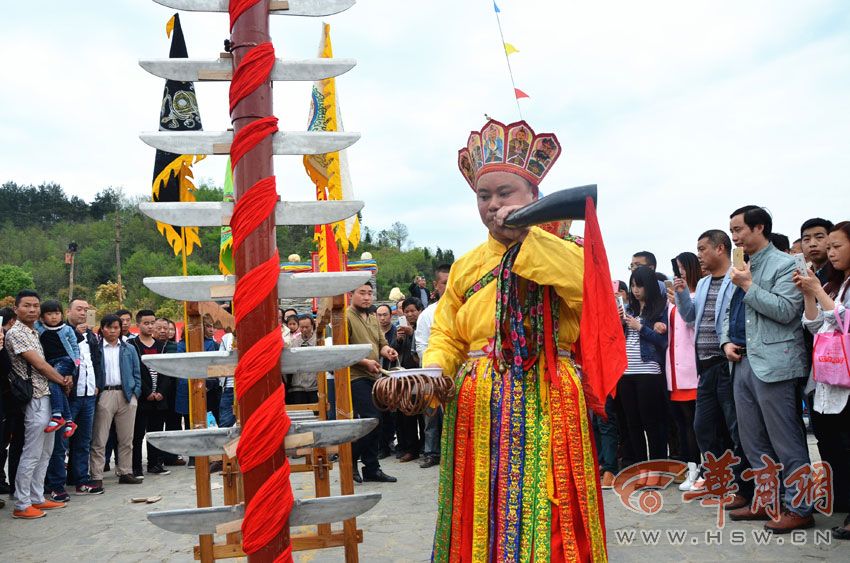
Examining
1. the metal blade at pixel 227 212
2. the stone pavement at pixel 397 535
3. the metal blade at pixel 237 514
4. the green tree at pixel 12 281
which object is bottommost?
the stone pavement at pixel 397 535

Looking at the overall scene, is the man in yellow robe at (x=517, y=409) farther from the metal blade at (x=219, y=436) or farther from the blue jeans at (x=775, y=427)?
the blue jeans at (x=775, y=427)

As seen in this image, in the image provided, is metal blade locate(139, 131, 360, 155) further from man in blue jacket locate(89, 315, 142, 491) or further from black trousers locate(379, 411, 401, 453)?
black trousers locate(379, 411, 401, 453)

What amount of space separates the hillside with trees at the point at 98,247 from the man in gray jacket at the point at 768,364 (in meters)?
46.4

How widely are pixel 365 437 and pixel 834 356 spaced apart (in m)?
4.24

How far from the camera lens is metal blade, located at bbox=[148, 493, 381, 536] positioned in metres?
2.16

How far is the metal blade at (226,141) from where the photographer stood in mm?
2203

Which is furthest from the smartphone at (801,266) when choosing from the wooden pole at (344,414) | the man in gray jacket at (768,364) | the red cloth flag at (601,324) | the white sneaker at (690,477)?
the wooden pole at (344,414)

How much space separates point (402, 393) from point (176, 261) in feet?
216

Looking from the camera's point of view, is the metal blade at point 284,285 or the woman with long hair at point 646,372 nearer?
the metal blade at point 284,285

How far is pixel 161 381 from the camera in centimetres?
862

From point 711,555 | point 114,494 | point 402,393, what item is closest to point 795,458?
point 711,555

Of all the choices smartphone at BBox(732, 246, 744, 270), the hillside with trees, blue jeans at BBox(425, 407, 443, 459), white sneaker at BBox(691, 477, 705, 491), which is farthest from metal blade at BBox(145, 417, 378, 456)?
the hillside with trees

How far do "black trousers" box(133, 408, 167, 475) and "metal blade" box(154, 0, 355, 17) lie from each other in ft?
22.6

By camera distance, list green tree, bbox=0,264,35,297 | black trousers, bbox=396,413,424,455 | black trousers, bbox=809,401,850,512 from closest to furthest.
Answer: black trousers, bbox=809,401,850,512 < black trousers, bbox=396,413,424,455 < green tree, bbox=0,264,35,297
